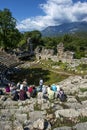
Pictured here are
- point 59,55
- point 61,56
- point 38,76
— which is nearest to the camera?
point 38,76

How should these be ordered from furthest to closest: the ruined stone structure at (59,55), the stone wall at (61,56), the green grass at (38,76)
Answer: the ruined stone structure at (59,55), the stone wall at (61,56), the green grass at (38,76)

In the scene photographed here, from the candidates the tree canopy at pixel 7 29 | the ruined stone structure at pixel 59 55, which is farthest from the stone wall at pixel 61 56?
the tree canopy at pixel 7 29

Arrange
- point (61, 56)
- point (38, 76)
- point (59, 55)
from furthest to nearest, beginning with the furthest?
point (59, 55)
point (61, 56)
point (38, 76)

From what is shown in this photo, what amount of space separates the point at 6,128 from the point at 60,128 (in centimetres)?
328

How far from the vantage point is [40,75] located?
2191 inches

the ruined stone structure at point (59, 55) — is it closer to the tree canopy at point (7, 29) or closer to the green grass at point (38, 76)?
the green grass at point (38, 76)

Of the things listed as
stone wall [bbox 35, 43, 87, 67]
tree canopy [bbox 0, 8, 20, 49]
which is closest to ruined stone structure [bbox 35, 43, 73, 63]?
stone wall [bbox 35, 43, 87, 67]

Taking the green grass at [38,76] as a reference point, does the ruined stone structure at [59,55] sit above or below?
above

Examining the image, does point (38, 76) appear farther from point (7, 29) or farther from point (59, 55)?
point (7, 29)

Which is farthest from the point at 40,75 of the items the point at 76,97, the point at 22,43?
the point at 22,43

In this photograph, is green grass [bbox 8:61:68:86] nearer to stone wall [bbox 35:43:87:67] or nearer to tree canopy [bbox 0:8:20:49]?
stone wall [bbox 35:43:87:67]

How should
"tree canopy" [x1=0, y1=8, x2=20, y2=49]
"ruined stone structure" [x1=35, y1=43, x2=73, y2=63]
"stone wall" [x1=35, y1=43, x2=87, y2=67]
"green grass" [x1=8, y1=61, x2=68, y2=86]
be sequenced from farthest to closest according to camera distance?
"tree canopy" [x1=0, y1=8, x2=20, y2=49] → "ruined stone structure" [x1=35, y1=43, x2=73, y2=63] → "stone wall" [x1=35, y1=43, x2=87, y2=67] → "green grass" [x1=8, y1=61, x2=68, y2=86]

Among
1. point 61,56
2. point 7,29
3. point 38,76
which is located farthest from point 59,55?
point 38,76

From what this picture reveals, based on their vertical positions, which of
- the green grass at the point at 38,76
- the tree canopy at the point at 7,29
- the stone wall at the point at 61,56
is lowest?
the green grass at the point at 38,76
